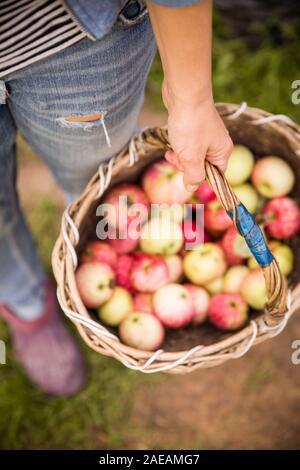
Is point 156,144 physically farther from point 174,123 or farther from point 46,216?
point 46,216

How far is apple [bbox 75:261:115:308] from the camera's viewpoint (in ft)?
3.79

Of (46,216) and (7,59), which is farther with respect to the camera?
(46,216)

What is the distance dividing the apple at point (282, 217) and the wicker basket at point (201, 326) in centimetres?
4

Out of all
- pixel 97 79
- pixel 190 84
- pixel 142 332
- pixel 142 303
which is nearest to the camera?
pixel 190 84

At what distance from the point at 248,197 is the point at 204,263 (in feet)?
0.67

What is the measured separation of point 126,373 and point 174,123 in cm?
101

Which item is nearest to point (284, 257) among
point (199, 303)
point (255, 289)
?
point (255, 289)

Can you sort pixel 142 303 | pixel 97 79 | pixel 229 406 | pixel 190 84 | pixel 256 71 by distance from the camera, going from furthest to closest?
pixel 256 71
pixel 229 406
pixel 142 303
pixel 97 79
pixel 190 84

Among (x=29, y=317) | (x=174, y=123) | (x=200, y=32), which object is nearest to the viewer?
(x=200, y=32)

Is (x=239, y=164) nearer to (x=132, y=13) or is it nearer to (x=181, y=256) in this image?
(x=181, y=256)

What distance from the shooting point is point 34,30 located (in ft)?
2.55

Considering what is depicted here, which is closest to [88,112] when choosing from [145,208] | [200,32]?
[200,32]

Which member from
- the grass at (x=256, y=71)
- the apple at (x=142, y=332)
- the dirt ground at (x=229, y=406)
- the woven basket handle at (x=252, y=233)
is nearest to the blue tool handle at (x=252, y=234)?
the woven basket handle at (x=252, y=233)

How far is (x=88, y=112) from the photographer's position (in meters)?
0.89
